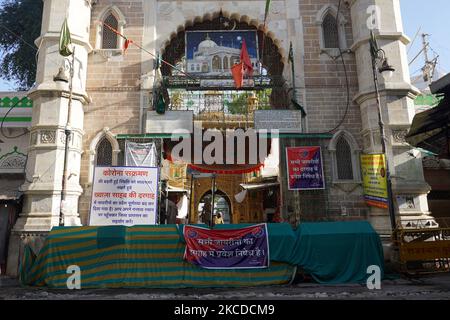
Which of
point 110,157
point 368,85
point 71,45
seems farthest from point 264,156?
point 71,45

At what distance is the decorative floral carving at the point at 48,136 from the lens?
10.9 metres

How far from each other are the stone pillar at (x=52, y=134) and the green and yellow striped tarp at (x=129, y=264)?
2424 mm

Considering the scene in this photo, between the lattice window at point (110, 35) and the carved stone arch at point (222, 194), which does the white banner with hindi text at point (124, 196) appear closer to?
the lattice window at point (110, 35)

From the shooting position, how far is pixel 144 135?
1190 centimetres

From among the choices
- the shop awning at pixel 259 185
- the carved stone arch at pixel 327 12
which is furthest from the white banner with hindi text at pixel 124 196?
the carved stone arch at pixel 327 12

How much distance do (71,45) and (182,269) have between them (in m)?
8.94

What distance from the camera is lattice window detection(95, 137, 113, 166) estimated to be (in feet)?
39.3

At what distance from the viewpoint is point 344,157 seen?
12109 millimetres

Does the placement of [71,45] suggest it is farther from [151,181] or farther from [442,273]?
[442,273]

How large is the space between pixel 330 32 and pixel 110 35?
8863 mm

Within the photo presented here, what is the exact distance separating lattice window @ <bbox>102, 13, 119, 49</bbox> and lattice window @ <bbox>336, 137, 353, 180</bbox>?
9559 mm

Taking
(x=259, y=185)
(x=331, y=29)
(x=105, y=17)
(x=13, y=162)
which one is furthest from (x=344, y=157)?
(x=13, y=162)

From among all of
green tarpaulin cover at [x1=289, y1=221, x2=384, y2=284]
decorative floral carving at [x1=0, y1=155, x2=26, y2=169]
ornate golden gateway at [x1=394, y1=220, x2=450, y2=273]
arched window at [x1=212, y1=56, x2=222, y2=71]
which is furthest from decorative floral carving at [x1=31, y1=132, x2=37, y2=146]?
ornate golden gateway at [x1=394, y1=220, x2=450, y2=273]
